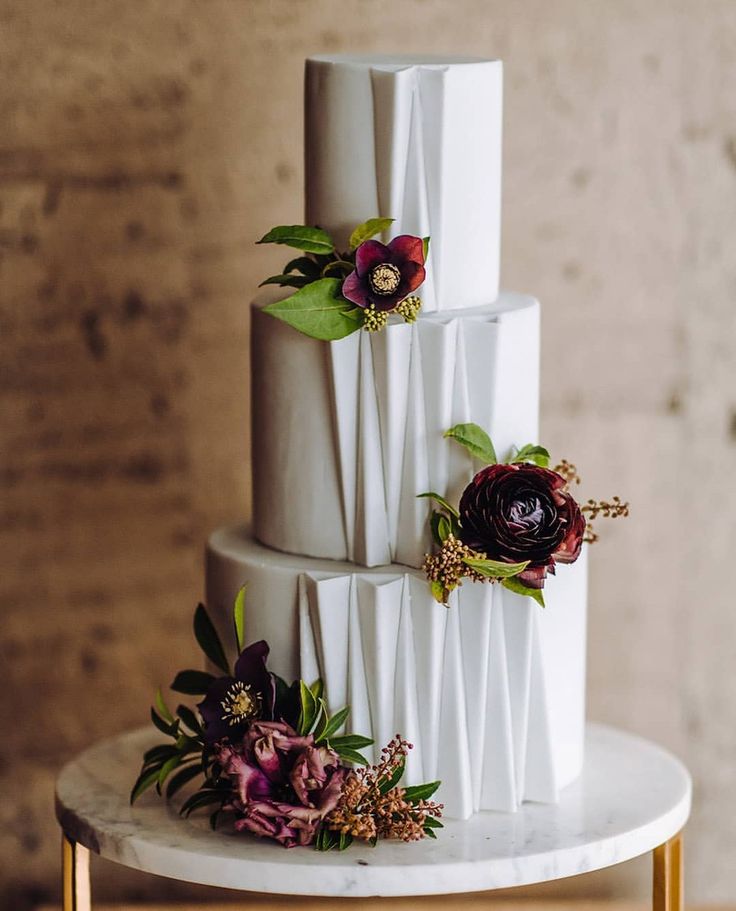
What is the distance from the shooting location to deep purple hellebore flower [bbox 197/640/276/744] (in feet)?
3.75

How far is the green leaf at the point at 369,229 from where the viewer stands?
1125mm

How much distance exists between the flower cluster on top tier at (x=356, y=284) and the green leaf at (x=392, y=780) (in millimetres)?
390

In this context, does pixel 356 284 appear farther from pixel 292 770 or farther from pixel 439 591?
pixel 292 770

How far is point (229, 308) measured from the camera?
63.8 inches

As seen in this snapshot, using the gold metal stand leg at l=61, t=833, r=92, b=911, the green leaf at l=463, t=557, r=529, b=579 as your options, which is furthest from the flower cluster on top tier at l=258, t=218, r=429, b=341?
the gold metal stand leg at l=61, t=833, r=92, b=911

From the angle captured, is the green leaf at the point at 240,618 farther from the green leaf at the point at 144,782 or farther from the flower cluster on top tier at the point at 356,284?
the flower cluster on top tier at the point at 356,284

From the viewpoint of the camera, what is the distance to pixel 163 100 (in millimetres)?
1572

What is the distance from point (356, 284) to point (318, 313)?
1.8 inches

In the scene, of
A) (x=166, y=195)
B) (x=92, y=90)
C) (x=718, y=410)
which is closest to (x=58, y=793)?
(x=166, y=195)

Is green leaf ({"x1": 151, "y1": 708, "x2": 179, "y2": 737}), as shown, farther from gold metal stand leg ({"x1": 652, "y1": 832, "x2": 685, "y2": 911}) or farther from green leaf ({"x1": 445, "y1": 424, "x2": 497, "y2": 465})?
gold metal stand leg ({"x1": 652, "y1": 832, "x2": 685, "y2": 911})

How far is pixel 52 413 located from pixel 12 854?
2.00 feet

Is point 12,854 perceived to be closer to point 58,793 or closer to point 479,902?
point 58,793

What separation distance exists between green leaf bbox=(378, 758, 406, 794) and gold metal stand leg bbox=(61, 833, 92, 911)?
1.00ft

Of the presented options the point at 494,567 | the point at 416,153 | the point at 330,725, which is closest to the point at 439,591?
the point at 494,567
